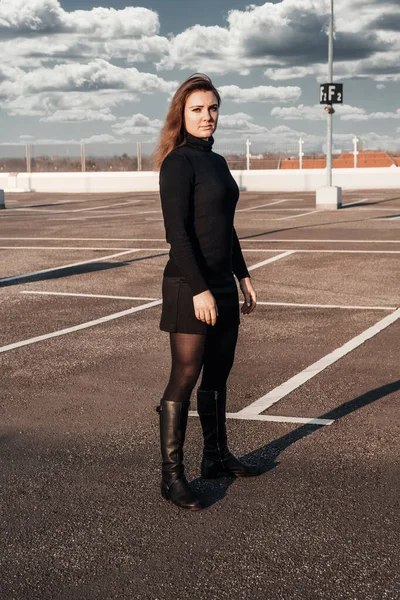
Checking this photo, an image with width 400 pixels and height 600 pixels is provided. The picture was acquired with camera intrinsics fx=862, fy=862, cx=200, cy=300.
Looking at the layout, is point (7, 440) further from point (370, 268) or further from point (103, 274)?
point (370, 268)

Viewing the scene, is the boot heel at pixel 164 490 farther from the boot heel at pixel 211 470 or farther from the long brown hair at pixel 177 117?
the long brown hair at pixel 177 117

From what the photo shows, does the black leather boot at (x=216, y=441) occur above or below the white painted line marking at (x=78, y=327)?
above

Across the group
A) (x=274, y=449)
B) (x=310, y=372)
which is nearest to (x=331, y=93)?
(x=310, y=372)

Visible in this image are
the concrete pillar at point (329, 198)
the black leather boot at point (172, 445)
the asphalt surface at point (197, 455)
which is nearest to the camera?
the asphalt surface at point (197, 455)

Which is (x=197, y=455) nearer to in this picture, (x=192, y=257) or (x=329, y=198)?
(x=192, y=257)

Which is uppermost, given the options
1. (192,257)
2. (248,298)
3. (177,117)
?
(177,117)

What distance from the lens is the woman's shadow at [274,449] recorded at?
4263mm

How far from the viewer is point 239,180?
4128cm

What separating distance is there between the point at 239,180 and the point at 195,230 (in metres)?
37.8

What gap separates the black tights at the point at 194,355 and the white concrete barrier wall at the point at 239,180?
3400 centimetres

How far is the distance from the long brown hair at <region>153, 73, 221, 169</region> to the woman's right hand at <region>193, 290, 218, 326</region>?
2.19 ft

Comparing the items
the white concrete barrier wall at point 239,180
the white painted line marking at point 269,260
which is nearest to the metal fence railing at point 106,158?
the white concrete barrier wall at point 239,180

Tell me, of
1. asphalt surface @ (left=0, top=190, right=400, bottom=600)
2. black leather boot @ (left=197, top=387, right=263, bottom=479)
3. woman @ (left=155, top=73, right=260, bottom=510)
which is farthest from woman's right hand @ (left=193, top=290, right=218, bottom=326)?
asphalt surface @ (left=0, top=190, right=400, bottom=600)

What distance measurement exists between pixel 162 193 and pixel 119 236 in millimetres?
14445
